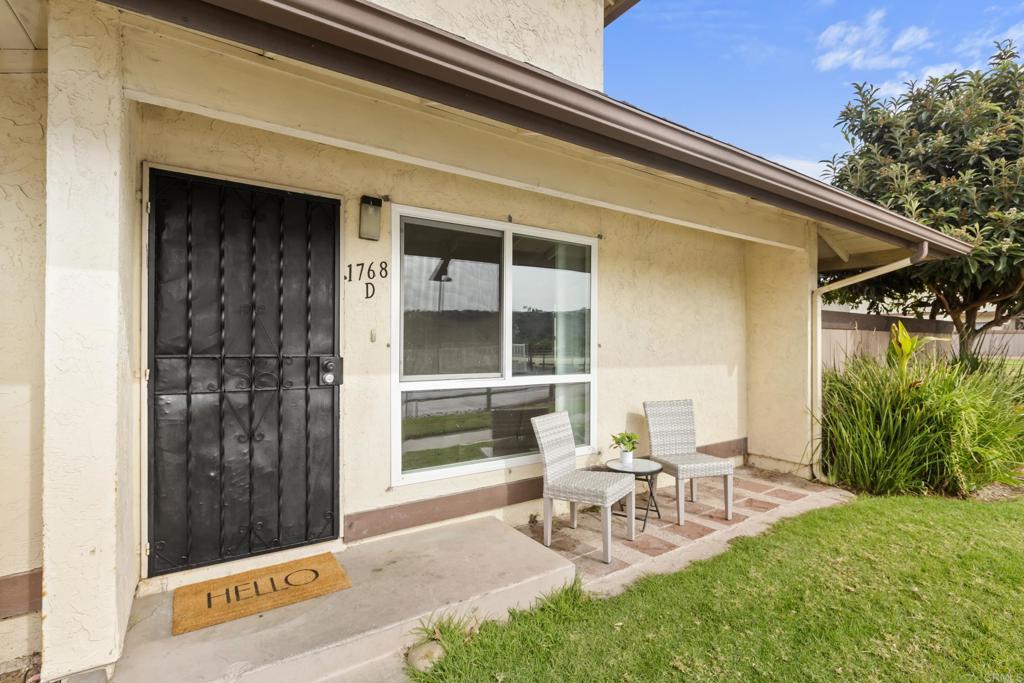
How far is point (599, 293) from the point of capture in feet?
16.8

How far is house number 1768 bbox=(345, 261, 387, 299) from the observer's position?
363cm

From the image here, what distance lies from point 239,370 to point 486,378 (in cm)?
192

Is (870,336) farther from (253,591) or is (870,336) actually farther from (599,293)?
(253,591)

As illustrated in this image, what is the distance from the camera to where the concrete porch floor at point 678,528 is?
12.2 ft

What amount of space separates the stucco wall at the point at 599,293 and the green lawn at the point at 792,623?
4.98 ft

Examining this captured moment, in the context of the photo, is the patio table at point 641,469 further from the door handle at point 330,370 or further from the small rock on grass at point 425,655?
the door handle at point 330,370

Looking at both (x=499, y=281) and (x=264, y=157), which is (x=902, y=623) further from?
(x=264, y=157)

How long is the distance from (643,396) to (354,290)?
3.42 metres

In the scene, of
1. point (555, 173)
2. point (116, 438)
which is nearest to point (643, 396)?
point (555, 173)

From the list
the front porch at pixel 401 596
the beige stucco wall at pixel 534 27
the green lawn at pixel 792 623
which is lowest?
the green lawn at pixel 792 623

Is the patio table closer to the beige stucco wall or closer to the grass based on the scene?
the grass

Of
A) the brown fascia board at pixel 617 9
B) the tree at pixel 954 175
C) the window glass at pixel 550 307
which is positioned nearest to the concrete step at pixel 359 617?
the window glass at pixel 550 307

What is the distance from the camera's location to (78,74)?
2.12 meters

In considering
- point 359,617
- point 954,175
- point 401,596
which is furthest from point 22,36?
point 954,175
